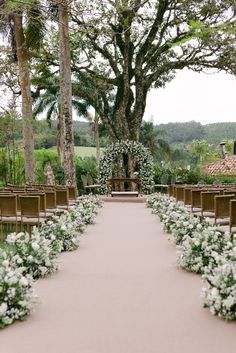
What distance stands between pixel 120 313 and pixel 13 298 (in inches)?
37.0

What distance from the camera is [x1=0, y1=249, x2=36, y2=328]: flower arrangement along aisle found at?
4.34 m

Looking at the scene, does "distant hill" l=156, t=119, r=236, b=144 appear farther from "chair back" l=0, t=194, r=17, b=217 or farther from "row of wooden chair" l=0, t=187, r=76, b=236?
"chair back" l=0, t=194, r=17, b=217

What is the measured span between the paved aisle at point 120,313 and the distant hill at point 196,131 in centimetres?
6073

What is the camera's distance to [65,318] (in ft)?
14.8

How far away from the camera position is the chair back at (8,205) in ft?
34.7

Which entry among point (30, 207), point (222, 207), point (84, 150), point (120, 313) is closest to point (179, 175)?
point (30, 207)

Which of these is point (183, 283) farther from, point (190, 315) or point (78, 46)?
point (78, 46)

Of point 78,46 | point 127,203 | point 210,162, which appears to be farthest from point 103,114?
point 210,162

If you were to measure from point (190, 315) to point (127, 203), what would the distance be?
16.3 m

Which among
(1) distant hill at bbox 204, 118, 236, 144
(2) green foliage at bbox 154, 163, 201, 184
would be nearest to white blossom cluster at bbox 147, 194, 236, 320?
(2) green foliage at bbox 154, 163, 201, 184

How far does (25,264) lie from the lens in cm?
601

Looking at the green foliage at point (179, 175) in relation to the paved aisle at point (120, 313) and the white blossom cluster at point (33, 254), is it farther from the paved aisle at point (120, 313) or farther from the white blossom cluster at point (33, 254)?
the white blossom cluster at point (33, 254)

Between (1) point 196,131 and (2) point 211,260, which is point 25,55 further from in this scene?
(1) point 196,131

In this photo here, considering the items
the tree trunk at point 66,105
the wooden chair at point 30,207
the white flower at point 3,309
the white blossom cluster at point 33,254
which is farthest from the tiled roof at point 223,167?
the white flower at point 3,309
